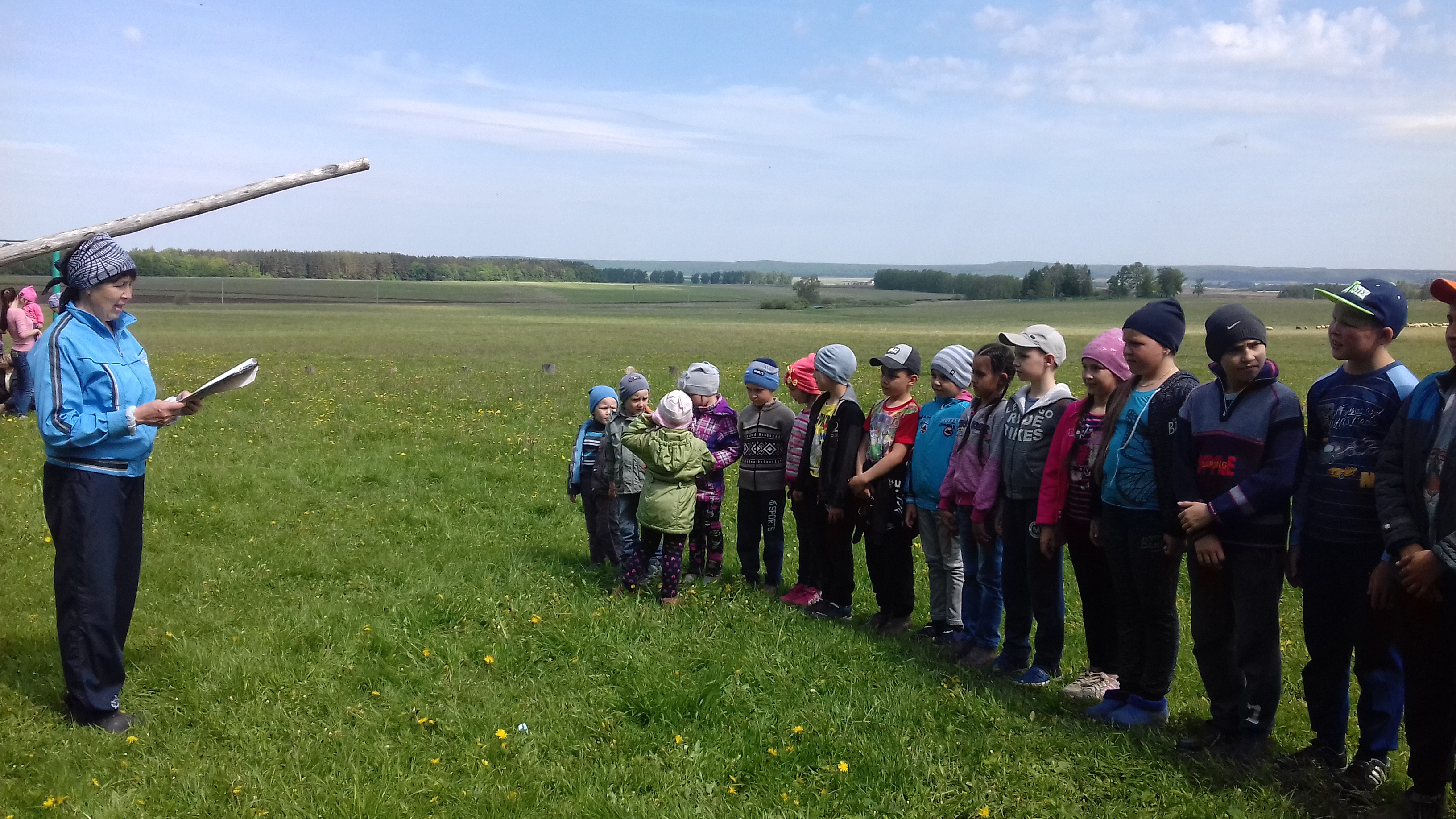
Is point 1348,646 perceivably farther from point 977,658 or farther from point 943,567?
point 943,567

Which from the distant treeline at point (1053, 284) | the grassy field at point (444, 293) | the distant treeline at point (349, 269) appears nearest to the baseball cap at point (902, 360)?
the distant treeline at point (1053, 284)

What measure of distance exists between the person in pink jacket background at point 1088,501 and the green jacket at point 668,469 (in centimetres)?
254

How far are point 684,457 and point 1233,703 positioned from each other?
3.81 m

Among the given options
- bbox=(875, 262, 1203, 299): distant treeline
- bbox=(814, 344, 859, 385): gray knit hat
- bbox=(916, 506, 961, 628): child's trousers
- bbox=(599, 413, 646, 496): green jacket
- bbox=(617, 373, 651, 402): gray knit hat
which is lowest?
bbox=(916, 506, 961, 628): child's trousers

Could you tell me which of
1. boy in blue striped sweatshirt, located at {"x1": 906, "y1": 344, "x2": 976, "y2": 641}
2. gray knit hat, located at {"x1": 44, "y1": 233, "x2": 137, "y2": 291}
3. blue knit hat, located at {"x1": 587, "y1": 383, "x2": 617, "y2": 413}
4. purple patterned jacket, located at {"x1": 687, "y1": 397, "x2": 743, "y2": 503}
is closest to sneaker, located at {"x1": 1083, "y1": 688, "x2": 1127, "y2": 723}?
boy in blue striped sweatshirt, located at {"x1": 906, "y1": 344, "x2": 976, "y2": 641}

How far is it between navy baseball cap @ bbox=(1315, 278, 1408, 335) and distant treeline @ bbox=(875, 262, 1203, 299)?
8042cm

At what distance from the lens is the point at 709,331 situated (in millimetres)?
61625

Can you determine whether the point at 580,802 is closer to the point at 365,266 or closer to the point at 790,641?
the point at 790,641

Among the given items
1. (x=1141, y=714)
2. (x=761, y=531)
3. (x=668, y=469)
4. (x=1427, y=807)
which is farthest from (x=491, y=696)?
(x=1427, y=807)

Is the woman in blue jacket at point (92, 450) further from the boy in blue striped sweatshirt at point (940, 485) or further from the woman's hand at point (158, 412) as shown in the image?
the boy in blue striped sweatshirt at point (940, 485)

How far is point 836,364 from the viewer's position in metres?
7.06

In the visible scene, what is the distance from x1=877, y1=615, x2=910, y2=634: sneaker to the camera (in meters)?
6.89

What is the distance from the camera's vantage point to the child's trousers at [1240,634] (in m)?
4.65

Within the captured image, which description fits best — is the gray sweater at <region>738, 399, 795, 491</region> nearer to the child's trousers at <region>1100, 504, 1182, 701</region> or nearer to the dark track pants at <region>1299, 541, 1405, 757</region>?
the child's trousers at <region>1100, 504, 1182, 701</region>
